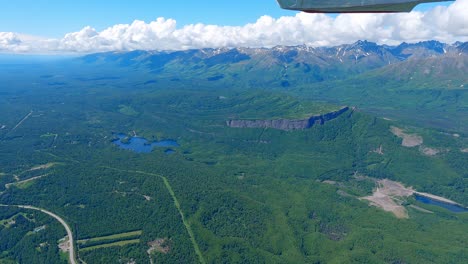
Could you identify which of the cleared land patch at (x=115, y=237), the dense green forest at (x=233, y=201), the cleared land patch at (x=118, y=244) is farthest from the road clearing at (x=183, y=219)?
the cleared land patch at (x=118, y=244)

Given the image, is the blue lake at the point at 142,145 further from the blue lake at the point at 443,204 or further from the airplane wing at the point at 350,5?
the airplane wing at the point at 350,5

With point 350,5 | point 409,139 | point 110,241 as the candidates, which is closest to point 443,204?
point 409,139

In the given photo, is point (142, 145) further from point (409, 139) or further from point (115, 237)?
point (409, 139)

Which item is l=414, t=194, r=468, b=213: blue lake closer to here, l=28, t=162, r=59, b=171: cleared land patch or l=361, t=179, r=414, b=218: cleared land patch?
l=361, t=179, r=414, b=218: cleared land patch

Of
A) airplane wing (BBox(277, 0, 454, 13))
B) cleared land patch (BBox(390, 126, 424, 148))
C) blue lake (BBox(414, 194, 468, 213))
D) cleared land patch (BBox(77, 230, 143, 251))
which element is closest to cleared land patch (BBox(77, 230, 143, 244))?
cleared land patch (BBox(77, 230, 143, 251))

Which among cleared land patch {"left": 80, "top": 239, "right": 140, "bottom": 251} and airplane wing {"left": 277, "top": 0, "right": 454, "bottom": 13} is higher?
airplane wing {"left": 277, "top": 0, "right": 454, "bottom": 13}
